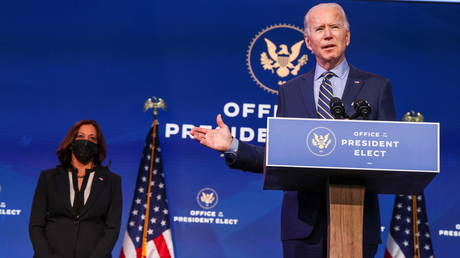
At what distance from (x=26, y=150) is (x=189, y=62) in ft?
4.94

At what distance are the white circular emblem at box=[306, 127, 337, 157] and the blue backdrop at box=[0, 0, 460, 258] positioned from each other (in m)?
3.15

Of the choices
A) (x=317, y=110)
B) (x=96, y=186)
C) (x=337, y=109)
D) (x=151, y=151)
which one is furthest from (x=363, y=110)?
(x=151, y=151)

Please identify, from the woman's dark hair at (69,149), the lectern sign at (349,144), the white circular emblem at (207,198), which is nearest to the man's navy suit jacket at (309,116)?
the lectern sign at (349,144)

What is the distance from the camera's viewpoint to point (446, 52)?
17.4 feet

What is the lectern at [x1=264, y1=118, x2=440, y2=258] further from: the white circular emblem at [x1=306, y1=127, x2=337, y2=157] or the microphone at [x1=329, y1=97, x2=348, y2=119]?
the microphone at [x1=329, y1=97, x2=348, y2=119]

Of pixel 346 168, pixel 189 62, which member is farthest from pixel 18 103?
pixel 346 168

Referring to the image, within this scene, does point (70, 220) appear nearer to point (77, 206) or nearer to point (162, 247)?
point (77, 206)

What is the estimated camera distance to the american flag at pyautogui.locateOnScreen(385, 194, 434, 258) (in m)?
4.93

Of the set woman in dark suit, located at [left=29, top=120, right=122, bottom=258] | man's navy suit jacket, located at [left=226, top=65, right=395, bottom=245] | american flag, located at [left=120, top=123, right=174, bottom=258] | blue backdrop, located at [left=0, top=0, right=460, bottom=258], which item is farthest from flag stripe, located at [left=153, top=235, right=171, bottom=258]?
man's navy suit jacket, located at [left=226, top=65, right=395, bottom=245]

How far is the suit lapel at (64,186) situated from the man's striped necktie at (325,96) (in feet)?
6.03

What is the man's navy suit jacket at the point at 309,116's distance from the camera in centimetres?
242

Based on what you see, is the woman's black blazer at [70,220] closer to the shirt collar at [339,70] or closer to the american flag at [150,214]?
the american flag at [150,214]

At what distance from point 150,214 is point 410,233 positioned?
6.59ft

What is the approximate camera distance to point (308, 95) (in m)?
2.63
